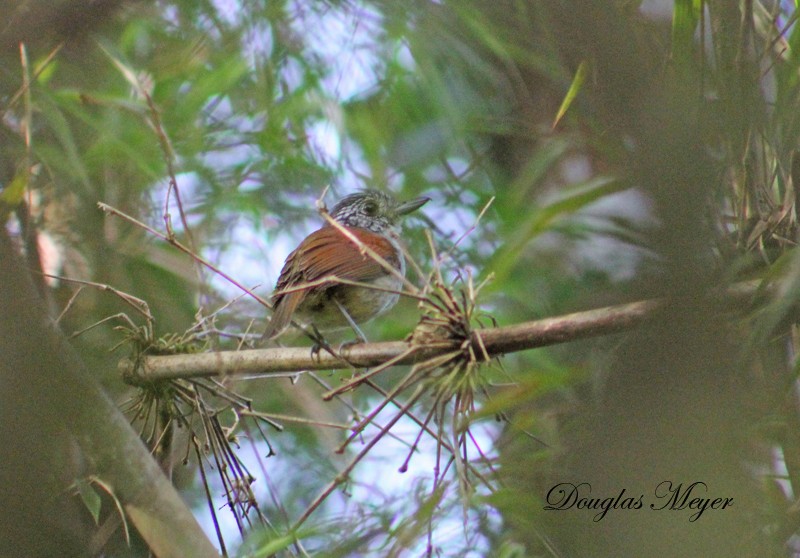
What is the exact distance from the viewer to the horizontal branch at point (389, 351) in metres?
1.70

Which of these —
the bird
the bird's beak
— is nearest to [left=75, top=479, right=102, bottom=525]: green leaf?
the bird

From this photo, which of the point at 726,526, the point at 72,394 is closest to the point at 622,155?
the point at 726,526

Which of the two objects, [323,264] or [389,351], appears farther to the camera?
[323,264]

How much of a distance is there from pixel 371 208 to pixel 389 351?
7.16 ft

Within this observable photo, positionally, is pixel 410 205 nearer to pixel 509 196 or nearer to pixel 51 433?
pixel 509 196

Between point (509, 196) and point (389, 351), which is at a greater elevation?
point (509, 196)

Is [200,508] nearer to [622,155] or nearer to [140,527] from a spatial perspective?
[140,527]

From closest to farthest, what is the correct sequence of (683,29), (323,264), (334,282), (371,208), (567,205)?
1. (567,205)
2. (683,29)
3. (334,282)
4. (323,264)
5. (371,208)

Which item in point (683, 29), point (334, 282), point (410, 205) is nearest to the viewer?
point (683, 29)

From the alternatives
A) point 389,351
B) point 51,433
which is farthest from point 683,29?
point 51,433

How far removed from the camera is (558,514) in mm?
2297

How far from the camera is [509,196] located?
362 centimetres
